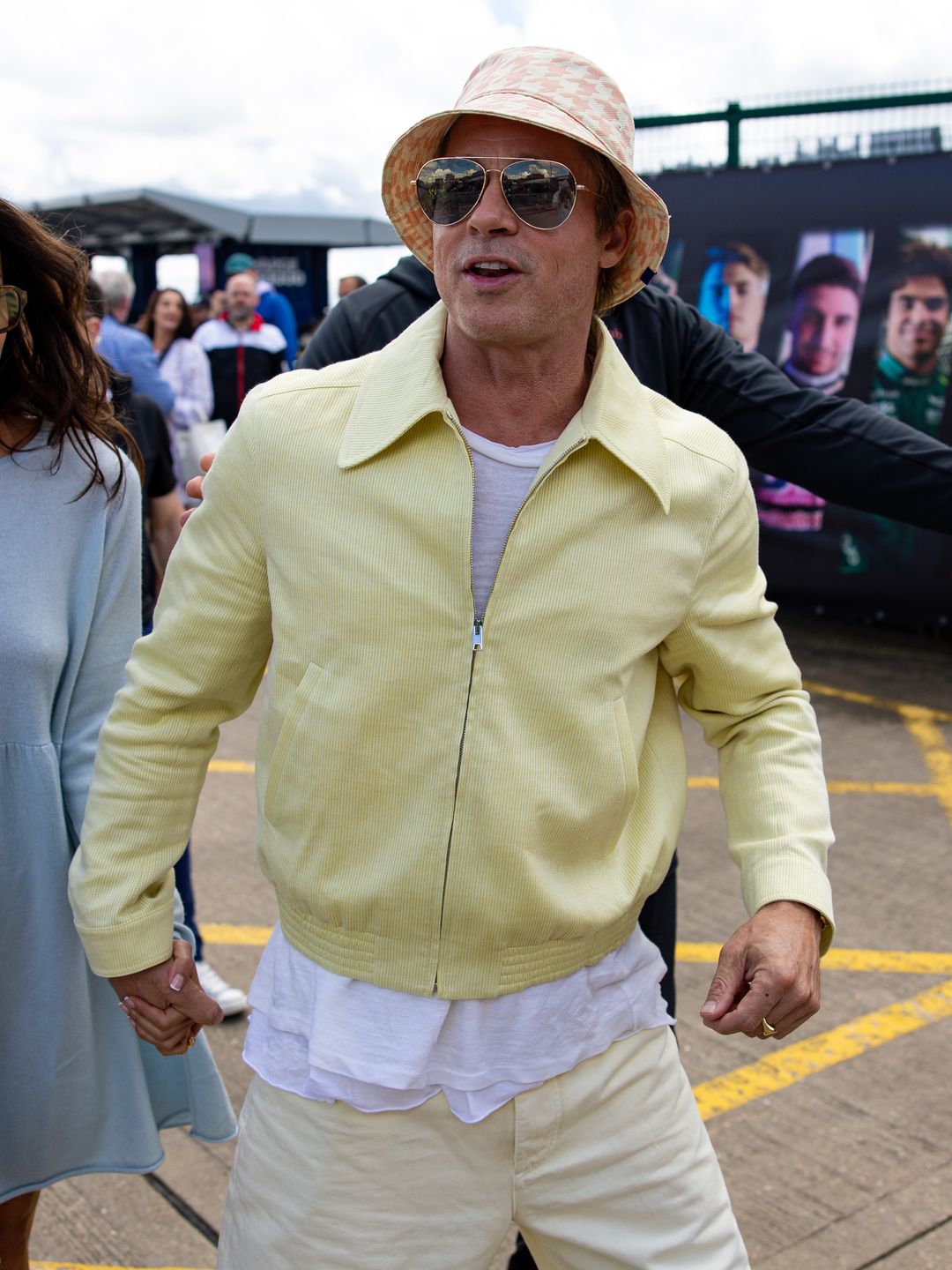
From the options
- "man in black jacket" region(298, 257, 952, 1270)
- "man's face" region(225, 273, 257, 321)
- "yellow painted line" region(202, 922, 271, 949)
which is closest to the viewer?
"man in black jacket" region(298, 257, 952, 1270)

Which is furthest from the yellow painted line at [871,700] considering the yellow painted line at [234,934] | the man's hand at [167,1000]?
the man's hand at [167,1000]

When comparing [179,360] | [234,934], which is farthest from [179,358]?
[234,934]

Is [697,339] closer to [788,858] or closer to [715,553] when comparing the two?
[715,553]

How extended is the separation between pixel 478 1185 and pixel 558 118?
1330mm

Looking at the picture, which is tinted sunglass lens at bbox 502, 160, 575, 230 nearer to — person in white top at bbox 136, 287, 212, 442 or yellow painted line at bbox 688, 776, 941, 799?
yellow painted line at bbox 688, 776, 941, 799

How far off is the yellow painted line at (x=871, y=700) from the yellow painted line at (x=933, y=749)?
21mm

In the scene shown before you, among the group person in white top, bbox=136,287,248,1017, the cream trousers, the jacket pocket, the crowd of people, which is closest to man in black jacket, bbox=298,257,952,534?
the crowd of people

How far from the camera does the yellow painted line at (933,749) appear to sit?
576cm

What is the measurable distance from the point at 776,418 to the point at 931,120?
19.9ft

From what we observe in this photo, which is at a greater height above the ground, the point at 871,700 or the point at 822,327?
the point at 822,327

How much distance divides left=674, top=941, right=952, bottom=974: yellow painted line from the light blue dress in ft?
7.14

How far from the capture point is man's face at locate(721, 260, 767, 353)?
27.2ft

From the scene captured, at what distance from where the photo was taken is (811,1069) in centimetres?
358

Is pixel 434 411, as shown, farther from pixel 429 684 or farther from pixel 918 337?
pixel 918 337
